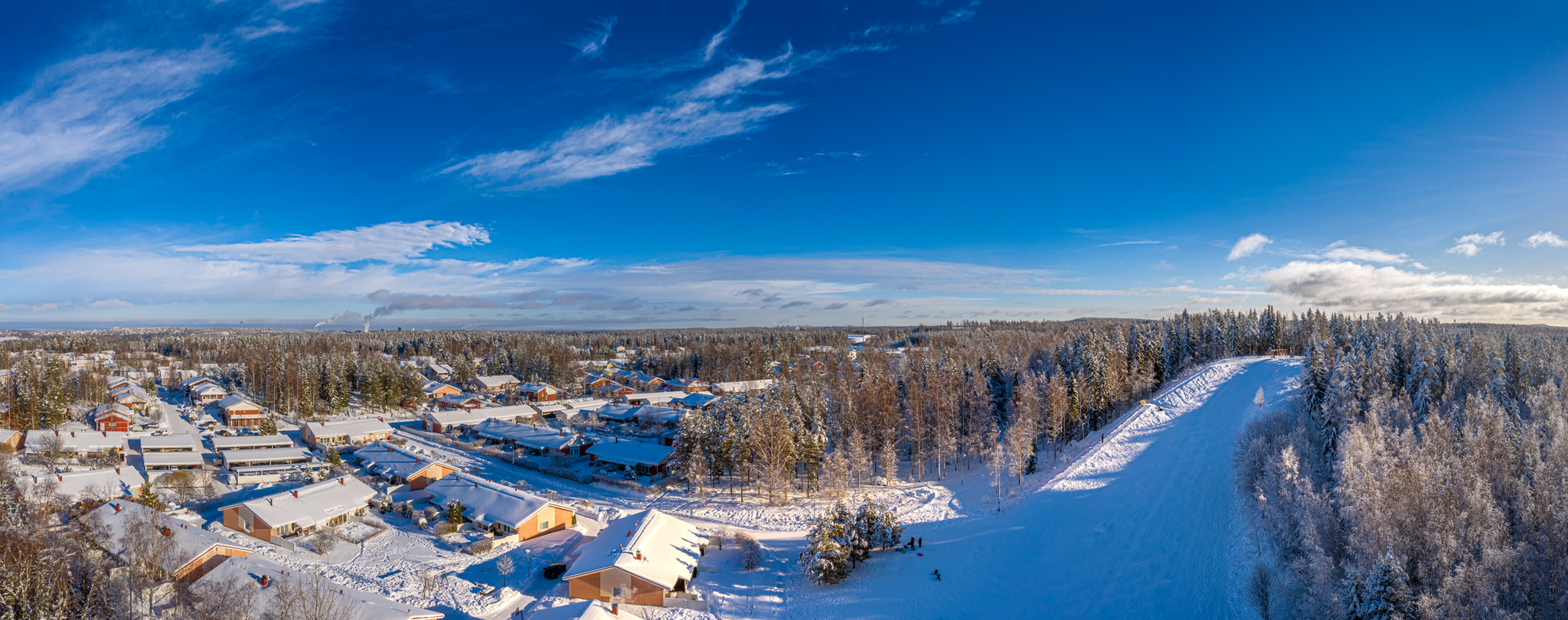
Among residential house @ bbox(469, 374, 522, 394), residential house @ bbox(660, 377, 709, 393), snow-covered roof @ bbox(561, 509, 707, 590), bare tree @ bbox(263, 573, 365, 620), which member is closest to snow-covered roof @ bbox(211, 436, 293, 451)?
bare tree @ bbox(263, 573, 365, 620)

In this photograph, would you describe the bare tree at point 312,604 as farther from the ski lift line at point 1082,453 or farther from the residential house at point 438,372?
the residential house at point 438,372

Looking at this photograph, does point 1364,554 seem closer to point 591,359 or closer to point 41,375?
point 41,375

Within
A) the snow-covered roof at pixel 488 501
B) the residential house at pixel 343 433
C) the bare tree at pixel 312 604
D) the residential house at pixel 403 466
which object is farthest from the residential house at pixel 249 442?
the bare tree at pixel 312 604

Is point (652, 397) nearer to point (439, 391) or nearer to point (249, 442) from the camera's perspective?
point (439, 391)

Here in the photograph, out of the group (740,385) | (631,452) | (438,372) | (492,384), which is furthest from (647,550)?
(438,372)

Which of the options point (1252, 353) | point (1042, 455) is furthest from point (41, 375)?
point (1252, 353)
